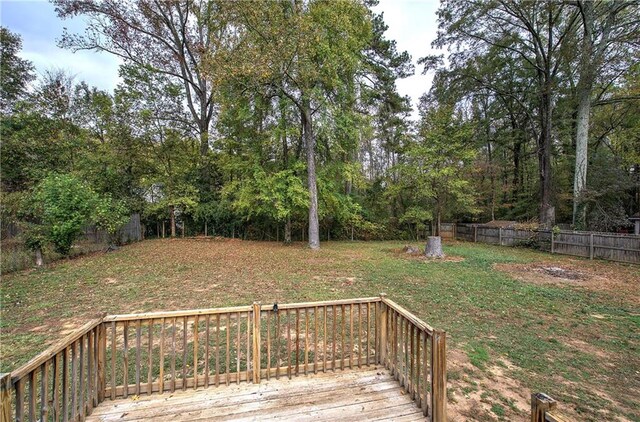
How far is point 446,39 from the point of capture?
1562cm

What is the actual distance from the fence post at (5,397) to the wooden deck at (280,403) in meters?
0.98

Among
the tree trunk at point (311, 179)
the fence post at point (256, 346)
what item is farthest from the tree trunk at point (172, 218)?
the fence post at point (256, 346)

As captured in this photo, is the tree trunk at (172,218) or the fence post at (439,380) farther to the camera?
the tree trunk at (172,218)

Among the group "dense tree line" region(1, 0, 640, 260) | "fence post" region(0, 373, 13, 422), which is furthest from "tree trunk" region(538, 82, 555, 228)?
"fence post" region(0, 373, 13, 422)

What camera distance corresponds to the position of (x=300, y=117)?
13.7 m

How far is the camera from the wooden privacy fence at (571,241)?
942 centimetres

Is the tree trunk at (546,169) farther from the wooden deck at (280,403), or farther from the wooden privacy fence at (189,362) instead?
the wooden deck at (280,403)

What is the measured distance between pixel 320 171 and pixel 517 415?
492 inches

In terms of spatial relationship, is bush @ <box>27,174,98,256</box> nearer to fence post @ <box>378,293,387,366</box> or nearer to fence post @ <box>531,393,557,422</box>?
fence post @ <box>378,293,387,366</box>

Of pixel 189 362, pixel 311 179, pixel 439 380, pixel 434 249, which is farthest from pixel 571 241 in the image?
pixel 189 362

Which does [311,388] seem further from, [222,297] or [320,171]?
[320,171]

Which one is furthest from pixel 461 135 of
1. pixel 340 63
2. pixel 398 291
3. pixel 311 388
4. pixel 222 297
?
pixel 311 388

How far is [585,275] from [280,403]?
950 cm

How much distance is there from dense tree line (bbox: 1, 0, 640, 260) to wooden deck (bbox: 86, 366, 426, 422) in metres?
8.81
